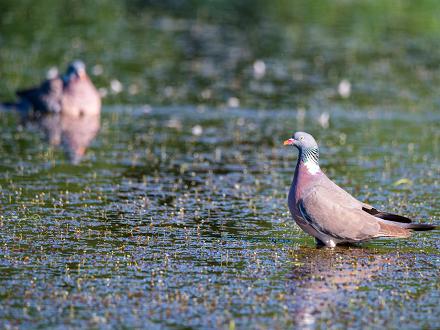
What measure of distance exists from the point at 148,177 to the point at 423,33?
1691 centimetres

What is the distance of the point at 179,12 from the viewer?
34.0 meters

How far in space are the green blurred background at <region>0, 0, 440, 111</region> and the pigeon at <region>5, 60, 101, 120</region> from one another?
46.5 inches

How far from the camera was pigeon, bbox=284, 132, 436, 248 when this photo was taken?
1179cm

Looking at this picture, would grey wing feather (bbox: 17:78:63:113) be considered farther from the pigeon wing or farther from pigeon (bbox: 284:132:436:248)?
the pigeon wing

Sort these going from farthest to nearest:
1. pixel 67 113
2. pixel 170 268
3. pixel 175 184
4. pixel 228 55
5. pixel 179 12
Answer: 1. pixel 179 12
2. pixel 228 55
3. pixel 67 113
4. pixel 175 184
5. pixel 170 268

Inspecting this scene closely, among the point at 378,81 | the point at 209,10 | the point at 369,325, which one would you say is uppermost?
the point at 209,10

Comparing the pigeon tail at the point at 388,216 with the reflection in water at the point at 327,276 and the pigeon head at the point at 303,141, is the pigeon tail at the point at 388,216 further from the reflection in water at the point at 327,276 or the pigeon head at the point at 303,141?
the pigeon head at the point at 303,141

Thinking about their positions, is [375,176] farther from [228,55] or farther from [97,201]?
[228,55]

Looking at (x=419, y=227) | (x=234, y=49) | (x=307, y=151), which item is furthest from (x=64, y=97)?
(x=419, y=227)

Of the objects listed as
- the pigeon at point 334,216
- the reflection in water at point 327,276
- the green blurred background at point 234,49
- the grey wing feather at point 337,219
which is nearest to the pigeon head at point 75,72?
the green blurred background at point 234,49

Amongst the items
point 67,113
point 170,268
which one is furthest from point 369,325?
point 67,113

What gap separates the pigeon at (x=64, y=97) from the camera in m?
21.5

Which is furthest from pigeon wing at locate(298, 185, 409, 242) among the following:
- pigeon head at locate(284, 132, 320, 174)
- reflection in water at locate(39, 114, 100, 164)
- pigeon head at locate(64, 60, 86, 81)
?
pigeon head at locate(64, 60, 86, 81)

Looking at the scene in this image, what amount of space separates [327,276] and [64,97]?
12.3 meters
